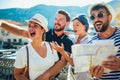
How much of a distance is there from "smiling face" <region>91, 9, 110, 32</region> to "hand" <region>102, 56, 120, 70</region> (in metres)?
0.26

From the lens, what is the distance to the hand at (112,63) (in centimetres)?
277

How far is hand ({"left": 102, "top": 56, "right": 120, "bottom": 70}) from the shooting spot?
277 cm

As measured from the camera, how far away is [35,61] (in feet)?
9.89

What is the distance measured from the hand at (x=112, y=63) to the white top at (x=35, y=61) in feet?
1.60

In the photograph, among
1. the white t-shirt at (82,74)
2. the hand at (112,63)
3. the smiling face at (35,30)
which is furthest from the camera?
the smiling face at (35,30)

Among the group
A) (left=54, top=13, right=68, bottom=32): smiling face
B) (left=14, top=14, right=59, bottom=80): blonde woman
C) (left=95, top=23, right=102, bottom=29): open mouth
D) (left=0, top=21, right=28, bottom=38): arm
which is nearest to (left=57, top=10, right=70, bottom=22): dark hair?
(left=54, top=13, right=68, bottom=32): smiling face

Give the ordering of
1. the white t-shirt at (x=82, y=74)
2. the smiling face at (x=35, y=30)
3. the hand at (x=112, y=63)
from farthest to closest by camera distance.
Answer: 1. the smiling face at (x=35, y=30)
2. the white t-shirt at (x=82, y=74)
3. the hand at (x=112, y=63)

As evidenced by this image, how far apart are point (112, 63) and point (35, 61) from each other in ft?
2.34

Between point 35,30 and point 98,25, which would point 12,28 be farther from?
point 98,25

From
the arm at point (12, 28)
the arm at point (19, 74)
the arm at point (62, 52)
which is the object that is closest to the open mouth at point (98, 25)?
the arm at point (62, 52)

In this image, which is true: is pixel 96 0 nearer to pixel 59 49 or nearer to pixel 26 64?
pixel 59 49

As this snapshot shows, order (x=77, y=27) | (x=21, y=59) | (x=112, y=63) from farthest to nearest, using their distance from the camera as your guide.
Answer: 1. (x=21, y=59)
2. (x=77, y=27)
3. (x=112, y=63)

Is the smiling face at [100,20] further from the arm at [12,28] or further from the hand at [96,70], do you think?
the arm at [12,28]

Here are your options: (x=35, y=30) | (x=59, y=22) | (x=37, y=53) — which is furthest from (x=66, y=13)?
(x=37, y=53)
